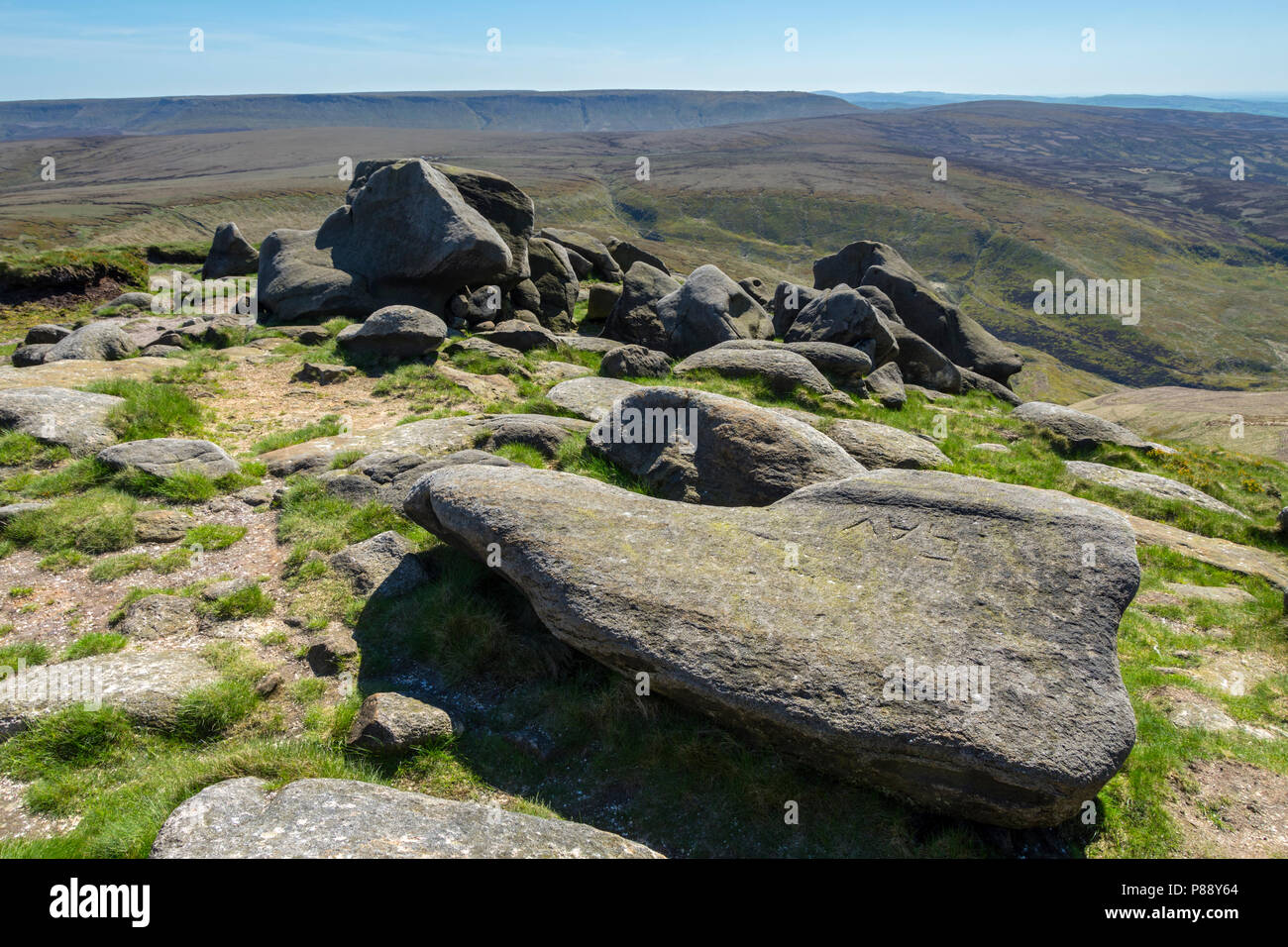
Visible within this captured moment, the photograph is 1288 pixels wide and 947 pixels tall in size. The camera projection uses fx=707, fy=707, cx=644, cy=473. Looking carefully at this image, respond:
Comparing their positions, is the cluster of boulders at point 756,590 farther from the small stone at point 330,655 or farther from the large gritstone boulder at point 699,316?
the large gritstone boulder at point 699,316

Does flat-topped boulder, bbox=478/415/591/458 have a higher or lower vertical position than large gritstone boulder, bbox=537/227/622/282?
lower

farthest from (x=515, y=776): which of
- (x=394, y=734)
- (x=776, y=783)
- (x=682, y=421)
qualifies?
(x=682, y=421)

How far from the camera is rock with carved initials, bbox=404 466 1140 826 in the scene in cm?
676

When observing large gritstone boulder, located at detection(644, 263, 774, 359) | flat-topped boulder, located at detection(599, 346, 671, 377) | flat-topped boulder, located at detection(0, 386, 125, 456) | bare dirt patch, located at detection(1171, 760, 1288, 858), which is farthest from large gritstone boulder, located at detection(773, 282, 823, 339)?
bare dirt patch, located at detection(1171, 760, 1288, 858)

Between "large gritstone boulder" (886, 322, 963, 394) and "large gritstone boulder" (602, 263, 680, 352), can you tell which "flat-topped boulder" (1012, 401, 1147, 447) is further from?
"large gritstone boulder" (602, 263, 680, 352)

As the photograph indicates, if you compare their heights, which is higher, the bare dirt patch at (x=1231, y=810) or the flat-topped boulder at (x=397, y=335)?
the flat-topped boulder at (x=397, y=335)

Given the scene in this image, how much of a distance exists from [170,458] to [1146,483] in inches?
947

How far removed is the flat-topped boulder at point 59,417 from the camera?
13977mm

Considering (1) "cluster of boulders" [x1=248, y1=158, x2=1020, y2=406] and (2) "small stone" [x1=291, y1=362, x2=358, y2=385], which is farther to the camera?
(1) "cluster of boulders" [x1=248, y1=158, x2=1020, y2=406]

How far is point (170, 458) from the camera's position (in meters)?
13.5

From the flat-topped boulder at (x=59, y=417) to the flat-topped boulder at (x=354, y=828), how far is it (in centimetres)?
1112

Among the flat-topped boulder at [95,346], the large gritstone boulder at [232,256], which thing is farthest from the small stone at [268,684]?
the large gritstone boulder at [232,256]

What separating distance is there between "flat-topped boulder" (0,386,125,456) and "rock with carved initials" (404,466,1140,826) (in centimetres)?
Answer: 939
